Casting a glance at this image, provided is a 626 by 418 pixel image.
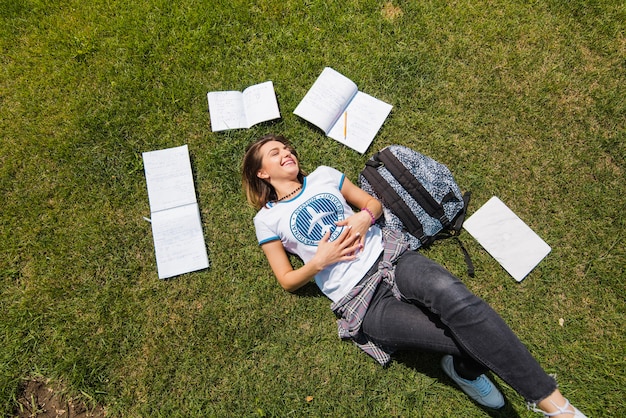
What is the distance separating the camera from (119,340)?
3.35 meters

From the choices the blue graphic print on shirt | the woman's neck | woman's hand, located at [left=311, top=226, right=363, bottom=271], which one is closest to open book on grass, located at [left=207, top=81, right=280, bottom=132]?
the woman's neck

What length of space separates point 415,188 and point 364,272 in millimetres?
965

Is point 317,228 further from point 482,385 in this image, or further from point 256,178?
point 482,385

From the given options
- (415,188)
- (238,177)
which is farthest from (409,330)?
(238,177)

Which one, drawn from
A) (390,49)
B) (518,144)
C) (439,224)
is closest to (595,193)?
(518,144)

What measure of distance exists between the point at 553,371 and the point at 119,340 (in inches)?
155

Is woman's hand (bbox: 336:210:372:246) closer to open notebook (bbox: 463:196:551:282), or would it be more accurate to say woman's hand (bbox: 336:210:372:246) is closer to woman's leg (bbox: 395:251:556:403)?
woman's leg (bbox: 395:251:556:403)

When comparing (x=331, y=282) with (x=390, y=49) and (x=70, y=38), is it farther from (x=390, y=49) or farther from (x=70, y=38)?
(x=70, y=38)

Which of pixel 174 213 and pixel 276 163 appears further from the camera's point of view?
pixel 174 213

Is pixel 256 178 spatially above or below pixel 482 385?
above

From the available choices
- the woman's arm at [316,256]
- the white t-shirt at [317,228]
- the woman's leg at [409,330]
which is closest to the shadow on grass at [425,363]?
the woman's leg at [409,330]

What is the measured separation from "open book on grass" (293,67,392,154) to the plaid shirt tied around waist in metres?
1.20

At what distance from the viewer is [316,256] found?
2.89 metres

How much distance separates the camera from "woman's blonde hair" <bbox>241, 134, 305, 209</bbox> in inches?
126
